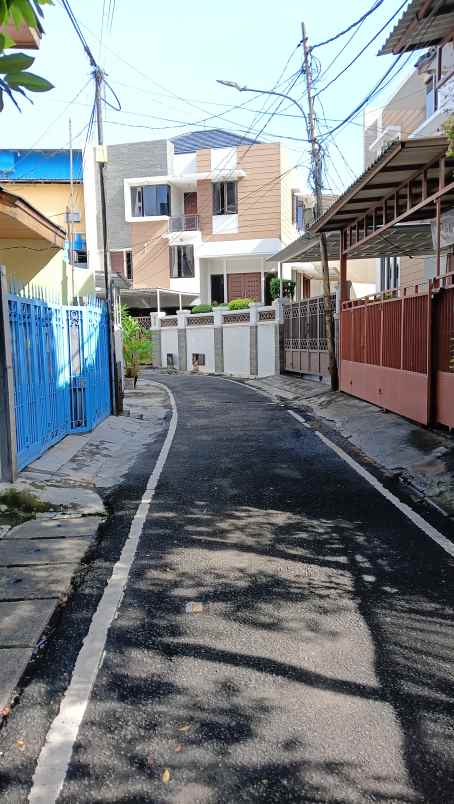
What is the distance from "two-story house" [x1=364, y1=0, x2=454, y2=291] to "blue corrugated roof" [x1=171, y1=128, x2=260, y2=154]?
14.1 meters

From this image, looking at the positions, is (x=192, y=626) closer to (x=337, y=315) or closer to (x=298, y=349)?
(x=337, y=315)

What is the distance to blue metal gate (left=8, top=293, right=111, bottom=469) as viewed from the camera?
8945mm

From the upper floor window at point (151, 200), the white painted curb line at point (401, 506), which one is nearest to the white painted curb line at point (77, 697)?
the white painted curb line at point (401, 506)

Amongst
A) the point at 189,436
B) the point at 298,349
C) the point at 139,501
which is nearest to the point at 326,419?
the point at 189,436

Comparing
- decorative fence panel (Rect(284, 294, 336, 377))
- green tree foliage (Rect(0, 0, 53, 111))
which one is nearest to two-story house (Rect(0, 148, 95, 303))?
decorative fence panel (Rect(284, 294, 336, 377))

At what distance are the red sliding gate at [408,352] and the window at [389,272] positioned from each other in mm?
9504

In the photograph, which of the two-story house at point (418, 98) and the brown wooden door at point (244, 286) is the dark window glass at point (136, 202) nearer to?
the brown wooden door at point (244, 286)

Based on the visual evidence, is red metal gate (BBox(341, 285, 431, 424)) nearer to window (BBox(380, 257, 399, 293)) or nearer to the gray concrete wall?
window (BBox(380, 257, 399, 293))

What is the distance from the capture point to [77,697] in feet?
11.5

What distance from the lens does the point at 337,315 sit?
20.5 metres

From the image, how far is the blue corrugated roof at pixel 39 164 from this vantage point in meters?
32.2

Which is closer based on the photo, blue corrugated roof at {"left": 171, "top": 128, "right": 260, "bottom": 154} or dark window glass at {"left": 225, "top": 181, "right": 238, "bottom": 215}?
dark window glass at {"left": 225, "top": 181, "right": 238, "bottom": 215}

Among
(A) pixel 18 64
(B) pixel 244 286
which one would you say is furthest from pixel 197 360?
(A) pixel 18 64

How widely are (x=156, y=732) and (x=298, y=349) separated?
73.7 ft
